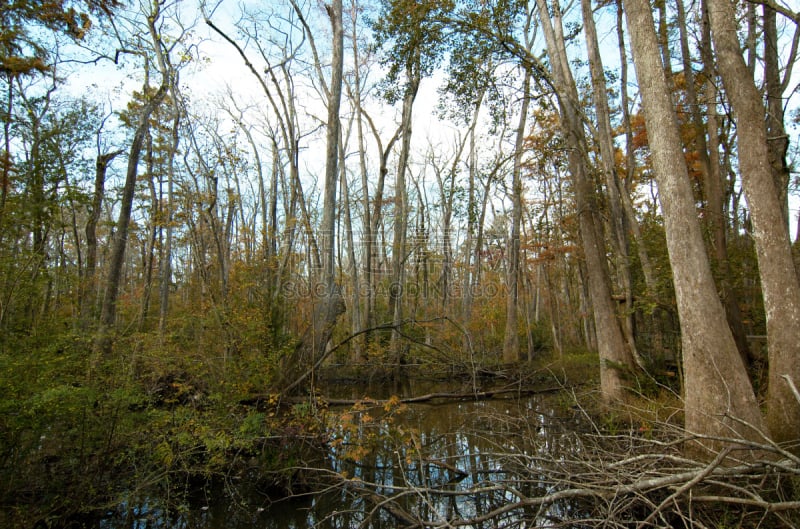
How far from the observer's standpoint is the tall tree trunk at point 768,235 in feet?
12.7

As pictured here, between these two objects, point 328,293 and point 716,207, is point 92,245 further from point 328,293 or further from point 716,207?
point 716,207

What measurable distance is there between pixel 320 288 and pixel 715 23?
668cm

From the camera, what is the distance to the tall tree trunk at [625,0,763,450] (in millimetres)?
3713

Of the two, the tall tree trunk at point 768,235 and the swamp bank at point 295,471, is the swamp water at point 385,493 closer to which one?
the swamp bank at point 295,471

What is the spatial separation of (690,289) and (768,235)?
100 centimetres

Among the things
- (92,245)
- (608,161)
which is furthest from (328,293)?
(92,245)

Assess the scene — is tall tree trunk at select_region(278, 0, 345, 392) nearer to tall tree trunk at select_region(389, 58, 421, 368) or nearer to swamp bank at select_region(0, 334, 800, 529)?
swamp bank at select_region(0, 334, 800, 529)

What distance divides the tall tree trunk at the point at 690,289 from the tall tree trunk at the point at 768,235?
43 cm

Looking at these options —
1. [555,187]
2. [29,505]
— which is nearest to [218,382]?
[29,505]

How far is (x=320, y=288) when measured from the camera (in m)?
7.53

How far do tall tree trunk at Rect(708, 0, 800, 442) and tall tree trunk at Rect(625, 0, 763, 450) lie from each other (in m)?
0.43

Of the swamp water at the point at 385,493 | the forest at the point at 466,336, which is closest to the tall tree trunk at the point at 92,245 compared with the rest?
→ the forest at the point at 466,336

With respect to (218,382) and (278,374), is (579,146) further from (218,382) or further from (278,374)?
(218,382)

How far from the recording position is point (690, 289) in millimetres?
4086
